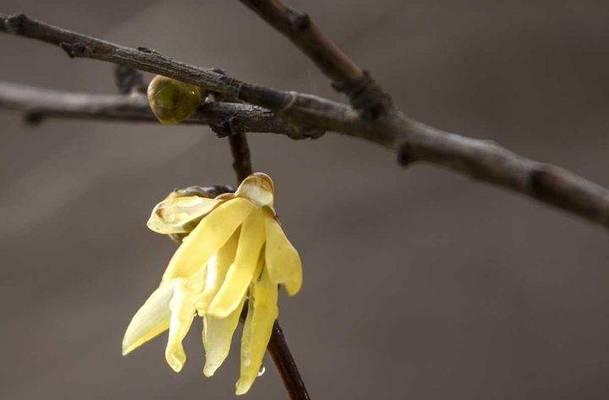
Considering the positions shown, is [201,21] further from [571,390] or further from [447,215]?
[571,390]

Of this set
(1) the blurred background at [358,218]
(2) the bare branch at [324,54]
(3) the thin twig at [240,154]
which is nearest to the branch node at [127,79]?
(3) the thin twig at [240,154]

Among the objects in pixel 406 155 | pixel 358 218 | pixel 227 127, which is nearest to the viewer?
pixel 406 155

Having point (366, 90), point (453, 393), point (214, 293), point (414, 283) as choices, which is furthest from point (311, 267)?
point (366, 90)

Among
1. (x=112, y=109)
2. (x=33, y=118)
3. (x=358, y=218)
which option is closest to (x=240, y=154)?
(x=112, y=109)

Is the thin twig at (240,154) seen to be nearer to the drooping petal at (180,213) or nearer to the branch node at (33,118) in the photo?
the drooping petal at (180,213)

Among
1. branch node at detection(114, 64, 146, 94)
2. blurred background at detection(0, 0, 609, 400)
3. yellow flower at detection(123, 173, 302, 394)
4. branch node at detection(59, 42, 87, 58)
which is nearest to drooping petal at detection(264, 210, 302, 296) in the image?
yellow flower at detection(123, 173, 302, 394)

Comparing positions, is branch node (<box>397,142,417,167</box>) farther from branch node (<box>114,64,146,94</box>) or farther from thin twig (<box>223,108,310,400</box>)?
branch node (<box>114,64,146,94</box>)

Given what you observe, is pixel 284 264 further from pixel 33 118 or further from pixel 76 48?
pixel 33 118
